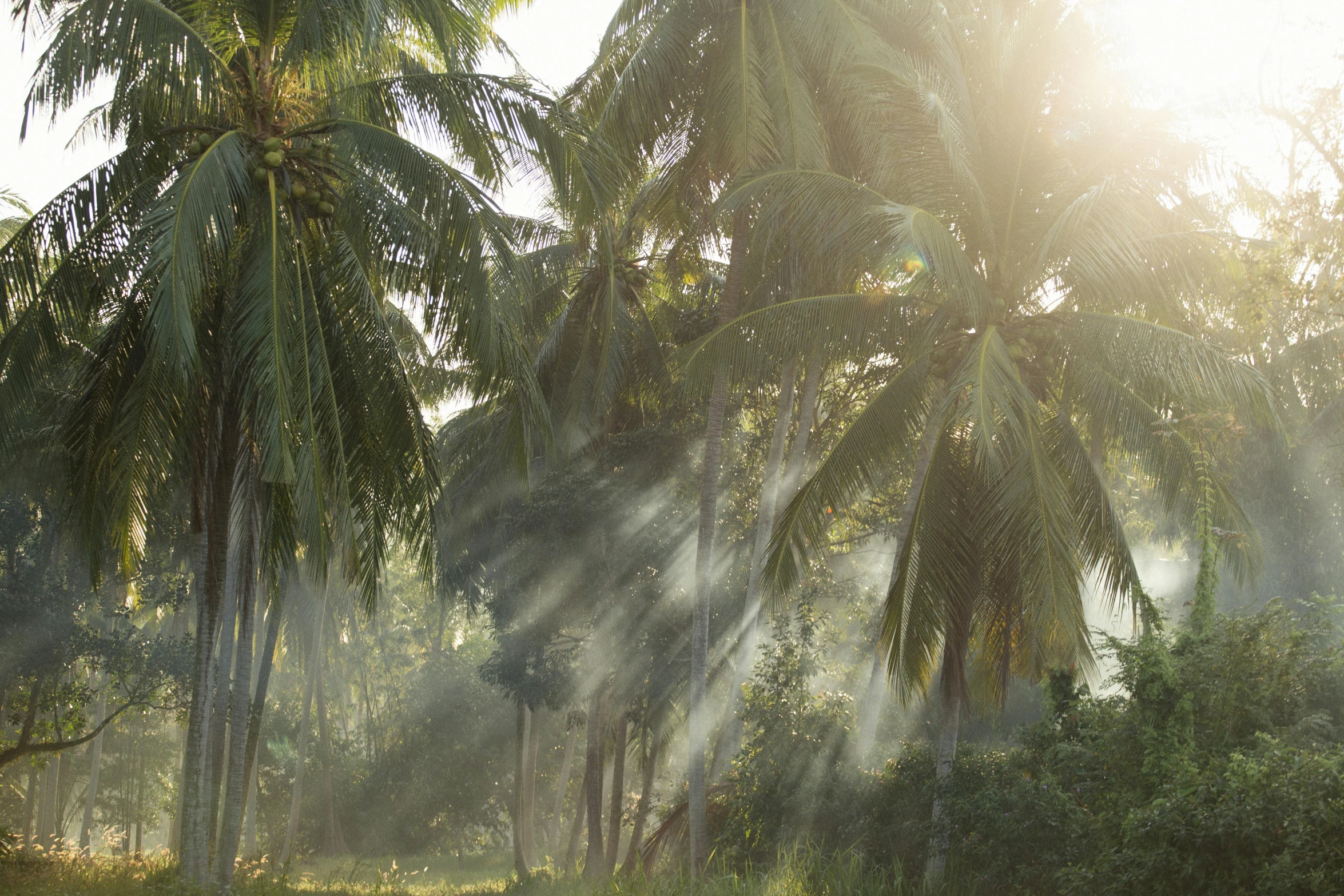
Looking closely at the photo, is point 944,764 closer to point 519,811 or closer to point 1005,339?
point 1005,339

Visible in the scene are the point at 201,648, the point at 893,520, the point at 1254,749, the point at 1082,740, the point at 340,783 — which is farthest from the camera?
the point at 340,783

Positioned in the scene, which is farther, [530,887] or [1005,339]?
[530,887]

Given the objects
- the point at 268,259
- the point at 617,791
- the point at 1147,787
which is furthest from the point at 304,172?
the point at 617,791

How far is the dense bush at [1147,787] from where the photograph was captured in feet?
24.1

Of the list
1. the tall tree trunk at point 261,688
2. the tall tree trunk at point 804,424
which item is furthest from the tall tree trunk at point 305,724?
the tall tree trunk at point 804,424

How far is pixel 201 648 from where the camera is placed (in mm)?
9945

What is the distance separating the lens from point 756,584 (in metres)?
15.7

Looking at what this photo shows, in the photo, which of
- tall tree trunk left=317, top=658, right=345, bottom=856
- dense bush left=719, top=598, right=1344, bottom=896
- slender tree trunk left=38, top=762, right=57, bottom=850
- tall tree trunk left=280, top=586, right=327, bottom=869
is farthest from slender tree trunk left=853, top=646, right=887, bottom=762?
slender tree trunk left=38, top=762, right=57, bottom=850

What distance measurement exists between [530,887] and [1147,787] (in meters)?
13.1

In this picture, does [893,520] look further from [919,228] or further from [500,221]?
[500,221]

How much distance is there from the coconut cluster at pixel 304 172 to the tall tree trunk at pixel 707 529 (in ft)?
19.8

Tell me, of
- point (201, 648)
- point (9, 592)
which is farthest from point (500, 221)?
point (9, 592)

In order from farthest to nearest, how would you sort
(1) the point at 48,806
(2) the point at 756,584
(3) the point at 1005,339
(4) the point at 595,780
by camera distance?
(1) the point at 48,806
(4) the point at 595,780
(2) the point at 756,584
(3) the point at 1005,339

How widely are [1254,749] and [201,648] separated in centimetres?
944
